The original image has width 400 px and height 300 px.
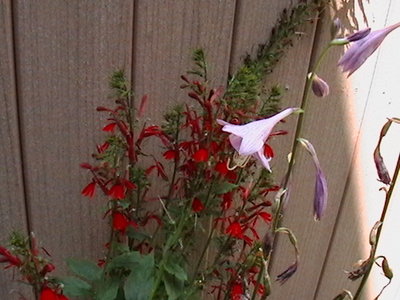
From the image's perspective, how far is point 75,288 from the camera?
82cm

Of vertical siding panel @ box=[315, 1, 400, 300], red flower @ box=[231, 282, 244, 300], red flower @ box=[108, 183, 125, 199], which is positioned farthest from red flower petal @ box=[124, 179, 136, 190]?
vertical siding panel @ box=[315, 1, 400, 300]

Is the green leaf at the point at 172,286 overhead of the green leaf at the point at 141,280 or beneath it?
beneath

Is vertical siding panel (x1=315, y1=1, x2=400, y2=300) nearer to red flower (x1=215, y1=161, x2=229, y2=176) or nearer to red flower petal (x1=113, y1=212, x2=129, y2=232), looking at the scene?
red flower (x1=215, y1=161, x2=229, y2=176)

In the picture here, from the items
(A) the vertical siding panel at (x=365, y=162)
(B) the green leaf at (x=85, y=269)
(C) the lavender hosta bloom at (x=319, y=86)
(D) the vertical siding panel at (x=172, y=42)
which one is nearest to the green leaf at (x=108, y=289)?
(B) the green leaf at (x=85, y=269)

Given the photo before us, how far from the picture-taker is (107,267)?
809 millimetres

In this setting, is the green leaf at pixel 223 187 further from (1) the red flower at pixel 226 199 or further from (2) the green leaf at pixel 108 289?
(2) the green leaf at pixel 108 289

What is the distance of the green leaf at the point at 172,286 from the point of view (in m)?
0.82

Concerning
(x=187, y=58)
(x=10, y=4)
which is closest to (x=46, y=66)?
(x=10, y=4)

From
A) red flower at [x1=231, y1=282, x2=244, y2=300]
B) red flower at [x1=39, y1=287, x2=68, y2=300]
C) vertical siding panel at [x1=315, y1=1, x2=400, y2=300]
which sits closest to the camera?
red flower at [x1=39, y1=287, x2=68, y2=300]

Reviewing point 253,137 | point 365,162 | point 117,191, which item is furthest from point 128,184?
point 365,162

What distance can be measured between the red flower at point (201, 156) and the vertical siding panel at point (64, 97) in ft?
0.66

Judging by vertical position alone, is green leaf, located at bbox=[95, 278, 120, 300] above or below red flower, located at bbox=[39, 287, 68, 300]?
below

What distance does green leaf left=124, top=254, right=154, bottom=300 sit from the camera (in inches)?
31.3

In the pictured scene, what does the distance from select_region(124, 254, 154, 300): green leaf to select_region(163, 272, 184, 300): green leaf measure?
3cm
